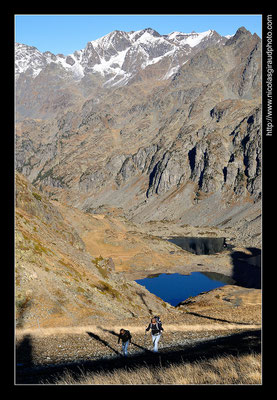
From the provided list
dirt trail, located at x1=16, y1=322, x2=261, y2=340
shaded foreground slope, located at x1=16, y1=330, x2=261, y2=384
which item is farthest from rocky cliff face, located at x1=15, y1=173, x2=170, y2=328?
shaded foreground slope, located at x1=16, y1=330, x2=261, y2=384

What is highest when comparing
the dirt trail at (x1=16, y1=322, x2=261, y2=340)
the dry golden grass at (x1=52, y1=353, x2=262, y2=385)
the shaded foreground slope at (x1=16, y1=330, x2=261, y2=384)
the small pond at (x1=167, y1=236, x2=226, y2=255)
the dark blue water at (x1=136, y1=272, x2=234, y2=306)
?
the dry golden grass at (x1=52, y1=353, x2=262, y2=385)

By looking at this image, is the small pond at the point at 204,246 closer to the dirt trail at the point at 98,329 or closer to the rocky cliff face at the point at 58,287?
the rocky cliff face at the point at 58,287

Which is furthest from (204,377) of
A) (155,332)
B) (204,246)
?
(204,246)

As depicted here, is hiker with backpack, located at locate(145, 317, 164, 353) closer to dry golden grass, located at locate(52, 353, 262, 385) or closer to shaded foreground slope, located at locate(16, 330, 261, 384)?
shaded foreground slope, located at locate(16, 330, 261, 384)

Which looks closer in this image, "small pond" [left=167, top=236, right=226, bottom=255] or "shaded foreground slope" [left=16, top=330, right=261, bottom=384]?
"shaded foreground slope" [left=16, top=330, right=261, bottom=384]

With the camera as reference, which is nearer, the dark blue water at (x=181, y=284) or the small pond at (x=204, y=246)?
the dark blue water at (x=181, y=284)

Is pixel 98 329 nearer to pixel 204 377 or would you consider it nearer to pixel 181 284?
pixel 204 377

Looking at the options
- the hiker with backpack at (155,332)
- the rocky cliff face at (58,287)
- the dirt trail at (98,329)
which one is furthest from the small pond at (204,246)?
the hiker with backpack at (155,332)
